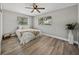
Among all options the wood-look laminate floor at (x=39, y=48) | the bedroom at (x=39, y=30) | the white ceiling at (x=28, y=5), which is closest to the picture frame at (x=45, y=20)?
the bedroom at (x=39, y=30)

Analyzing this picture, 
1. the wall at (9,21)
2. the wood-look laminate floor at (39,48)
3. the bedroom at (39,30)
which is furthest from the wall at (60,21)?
the wall at (9,21)

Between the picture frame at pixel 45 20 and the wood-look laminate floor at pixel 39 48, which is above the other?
the picture frame at pixel 45 20

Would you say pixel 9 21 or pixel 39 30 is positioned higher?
pixel 9 21

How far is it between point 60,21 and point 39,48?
2.52 feet

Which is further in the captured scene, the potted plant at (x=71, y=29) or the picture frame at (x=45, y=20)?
the picture frame at (x=45, y=20)

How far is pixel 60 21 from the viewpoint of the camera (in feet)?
6.11

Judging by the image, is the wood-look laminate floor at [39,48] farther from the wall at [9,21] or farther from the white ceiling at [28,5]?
the white ceiling at [28,5]

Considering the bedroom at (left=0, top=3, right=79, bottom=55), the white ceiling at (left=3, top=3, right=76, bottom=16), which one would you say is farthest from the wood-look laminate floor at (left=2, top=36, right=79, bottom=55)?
the white ceiling at (left=3, top=3, right=76, bottom=16)

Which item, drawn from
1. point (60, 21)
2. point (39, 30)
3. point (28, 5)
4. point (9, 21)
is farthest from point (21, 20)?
point (60, 21)

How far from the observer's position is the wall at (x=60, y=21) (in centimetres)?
176

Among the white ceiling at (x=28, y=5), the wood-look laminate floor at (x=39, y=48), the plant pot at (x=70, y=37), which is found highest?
the white ceiling at (x=28, y=5)

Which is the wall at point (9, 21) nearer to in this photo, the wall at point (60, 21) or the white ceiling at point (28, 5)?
the white ceiling at point (28, 5)

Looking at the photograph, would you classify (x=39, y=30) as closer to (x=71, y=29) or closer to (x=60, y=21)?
(x=60, y=21)

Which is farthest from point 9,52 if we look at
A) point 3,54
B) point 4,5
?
point 4,5
